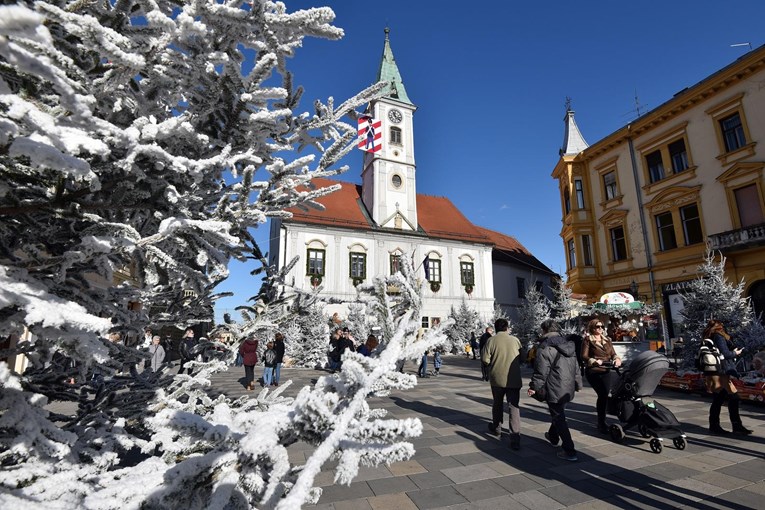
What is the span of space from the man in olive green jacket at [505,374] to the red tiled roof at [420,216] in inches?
831

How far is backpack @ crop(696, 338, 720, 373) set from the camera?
5457 mm

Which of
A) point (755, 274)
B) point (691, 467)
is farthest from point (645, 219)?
point (691, 467)

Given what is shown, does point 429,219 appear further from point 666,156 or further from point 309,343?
point 666,156

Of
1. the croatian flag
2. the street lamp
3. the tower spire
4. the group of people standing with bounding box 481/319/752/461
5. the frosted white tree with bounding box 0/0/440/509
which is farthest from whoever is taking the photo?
the tower spire

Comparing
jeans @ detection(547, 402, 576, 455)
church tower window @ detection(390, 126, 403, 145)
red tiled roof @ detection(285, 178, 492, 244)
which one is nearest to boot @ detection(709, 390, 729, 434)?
jeans @ detection(547, 402, 576, 455)

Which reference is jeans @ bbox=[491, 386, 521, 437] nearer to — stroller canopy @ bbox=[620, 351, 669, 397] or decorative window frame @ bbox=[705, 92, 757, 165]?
stroller canopy @ bbox=[620, 351, 669, 397]

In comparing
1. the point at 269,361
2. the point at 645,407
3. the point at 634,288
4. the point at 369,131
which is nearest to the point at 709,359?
the point at 645,407

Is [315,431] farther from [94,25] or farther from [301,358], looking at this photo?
[301,358]

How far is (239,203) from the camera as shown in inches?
91.0

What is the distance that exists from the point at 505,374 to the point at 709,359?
3.03 meters

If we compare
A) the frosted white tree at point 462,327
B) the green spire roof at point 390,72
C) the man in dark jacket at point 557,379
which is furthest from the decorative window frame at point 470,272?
the man in dark jacket at point 557,379

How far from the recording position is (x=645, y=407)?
5109 millimetres

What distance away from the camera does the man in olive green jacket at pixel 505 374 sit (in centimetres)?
522

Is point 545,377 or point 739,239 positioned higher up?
point 739,239
